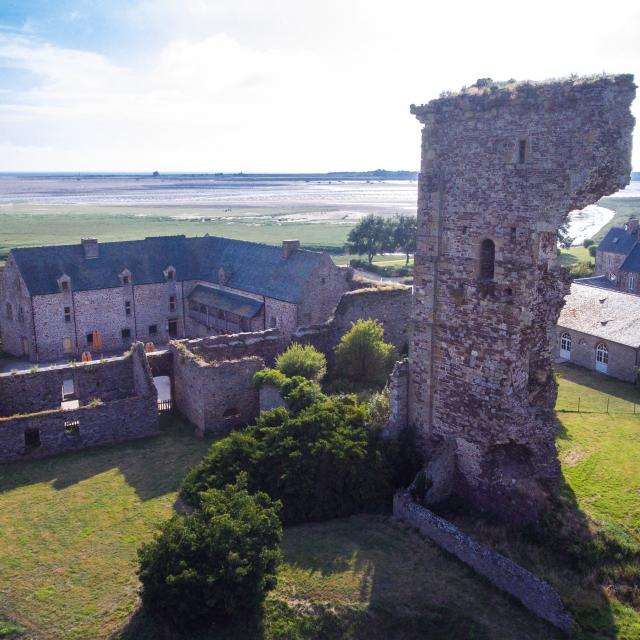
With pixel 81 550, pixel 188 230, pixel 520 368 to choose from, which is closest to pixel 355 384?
pixel 520 368

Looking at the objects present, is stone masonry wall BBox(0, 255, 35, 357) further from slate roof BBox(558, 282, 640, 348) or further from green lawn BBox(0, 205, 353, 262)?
green lawn BBox(0, 205, 353, 262)

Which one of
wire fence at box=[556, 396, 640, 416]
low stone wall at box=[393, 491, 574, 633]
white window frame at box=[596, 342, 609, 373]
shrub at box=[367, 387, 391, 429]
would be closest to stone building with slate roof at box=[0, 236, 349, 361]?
white window frame at box=[596, 342, 609, 373]

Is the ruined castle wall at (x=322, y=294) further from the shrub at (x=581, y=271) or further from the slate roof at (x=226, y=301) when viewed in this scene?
the shrub at (x=581, y=271)

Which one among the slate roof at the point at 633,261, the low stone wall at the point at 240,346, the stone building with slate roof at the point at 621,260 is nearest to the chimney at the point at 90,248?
the low stone wall at the point at 240,346

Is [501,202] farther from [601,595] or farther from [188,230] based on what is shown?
[188,230]

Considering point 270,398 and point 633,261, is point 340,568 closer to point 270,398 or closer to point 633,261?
point 270,398

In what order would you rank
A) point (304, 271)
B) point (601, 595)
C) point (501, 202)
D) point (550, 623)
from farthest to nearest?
point (304, 271)
point (501, 202)
point (601, 595)
point (550, 623)

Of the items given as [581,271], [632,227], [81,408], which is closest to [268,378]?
[81,408]
